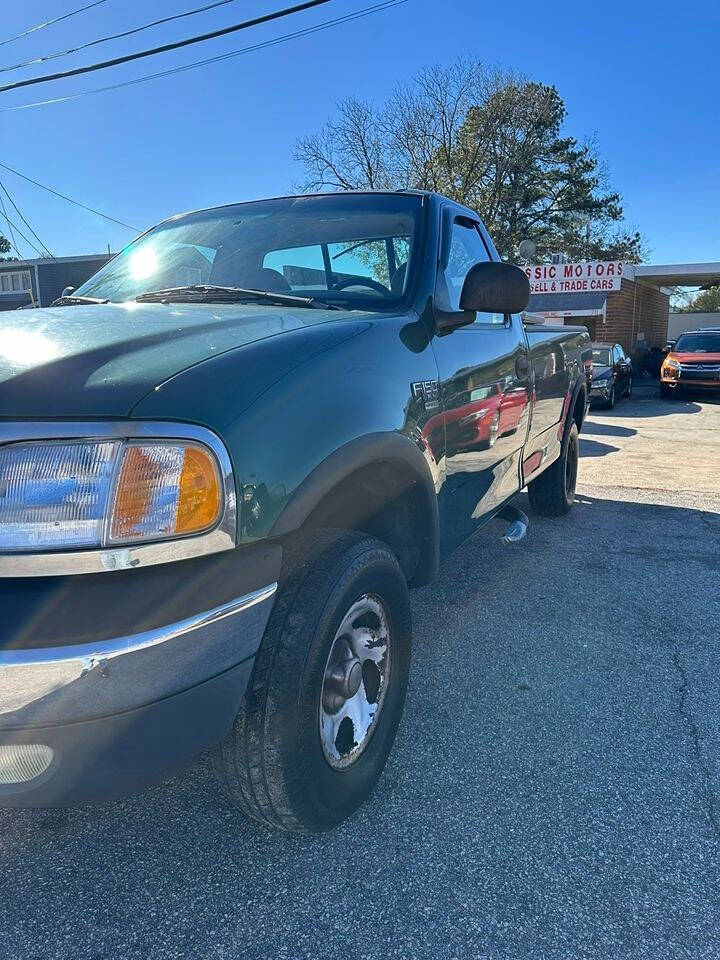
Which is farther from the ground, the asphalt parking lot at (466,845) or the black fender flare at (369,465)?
the black fender flare at (369,465)

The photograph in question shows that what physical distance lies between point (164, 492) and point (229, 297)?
4.17 ft

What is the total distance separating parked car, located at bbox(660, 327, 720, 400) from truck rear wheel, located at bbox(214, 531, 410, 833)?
1696 centimetres

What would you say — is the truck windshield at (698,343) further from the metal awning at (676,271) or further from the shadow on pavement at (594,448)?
the shadow on pavement at (594,448)

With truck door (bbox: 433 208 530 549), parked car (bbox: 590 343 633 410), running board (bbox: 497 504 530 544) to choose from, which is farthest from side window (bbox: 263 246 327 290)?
parked car (bbox: 590 343 633 410)

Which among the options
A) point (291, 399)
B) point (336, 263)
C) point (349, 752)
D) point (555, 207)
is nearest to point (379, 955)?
point (349, 752)

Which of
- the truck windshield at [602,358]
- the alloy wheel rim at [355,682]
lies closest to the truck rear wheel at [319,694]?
the alloy wheel rim at [355,682]

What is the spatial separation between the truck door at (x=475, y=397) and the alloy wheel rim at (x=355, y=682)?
62 centimetres

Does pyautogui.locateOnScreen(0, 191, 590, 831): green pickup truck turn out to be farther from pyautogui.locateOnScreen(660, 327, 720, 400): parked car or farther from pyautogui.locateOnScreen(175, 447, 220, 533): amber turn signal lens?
pyautogui.locateOnScreen(660, 327, 720, 400): parked car

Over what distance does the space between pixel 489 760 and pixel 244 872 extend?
0.96m

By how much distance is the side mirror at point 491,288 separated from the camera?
106 inches

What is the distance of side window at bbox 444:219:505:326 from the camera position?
3.00 metres

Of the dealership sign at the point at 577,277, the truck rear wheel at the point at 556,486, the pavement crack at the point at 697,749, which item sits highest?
the dealership sign at the point at 577,277

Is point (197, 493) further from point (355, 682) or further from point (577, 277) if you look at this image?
point (577, 277)

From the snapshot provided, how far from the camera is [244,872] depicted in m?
1.99
